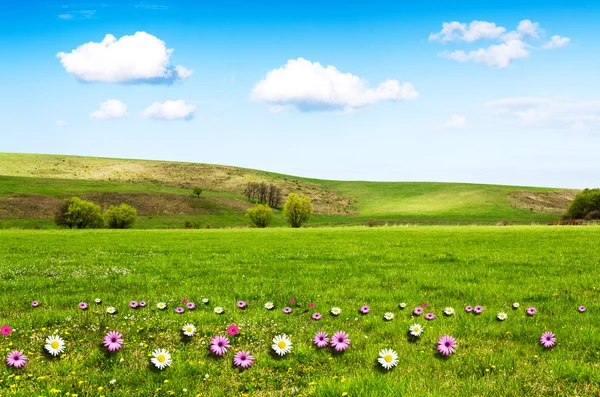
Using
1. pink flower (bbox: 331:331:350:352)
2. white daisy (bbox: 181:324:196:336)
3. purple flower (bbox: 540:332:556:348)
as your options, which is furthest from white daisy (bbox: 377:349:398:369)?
white daisy (bbox: 181:324:196:336)

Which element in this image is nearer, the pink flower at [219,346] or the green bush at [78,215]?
the pink flower at [219,346]

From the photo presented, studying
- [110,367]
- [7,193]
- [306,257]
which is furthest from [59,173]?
[110,367]

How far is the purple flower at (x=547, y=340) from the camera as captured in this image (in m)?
7.48

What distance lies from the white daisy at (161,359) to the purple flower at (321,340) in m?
2.40

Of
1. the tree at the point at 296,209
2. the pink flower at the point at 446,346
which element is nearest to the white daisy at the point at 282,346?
the pink flower at the point at 446,346

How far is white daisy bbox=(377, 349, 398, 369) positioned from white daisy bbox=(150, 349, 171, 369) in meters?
3.18

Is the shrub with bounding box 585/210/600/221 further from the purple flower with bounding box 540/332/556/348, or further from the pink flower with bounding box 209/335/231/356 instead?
the pink flower with bounding box 209/335/231/356

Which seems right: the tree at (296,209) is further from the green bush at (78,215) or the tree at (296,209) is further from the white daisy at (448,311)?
the white daisy at (448,311)

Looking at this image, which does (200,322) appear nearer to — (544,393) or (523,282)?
(544,393)

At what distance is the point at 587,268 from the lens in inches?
643

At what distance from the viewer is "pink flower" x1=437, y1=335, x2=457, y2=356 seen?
279 inches

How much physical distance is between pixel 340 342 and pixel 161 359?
288 cm

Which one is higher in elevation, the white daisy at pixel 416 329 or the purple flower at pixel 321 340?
the white daisy at pixel 416 329

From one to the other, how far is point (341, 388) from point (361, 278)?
345 inches
